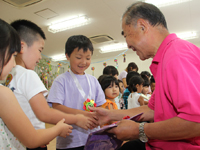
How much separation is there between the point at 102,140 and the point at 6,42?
0.77m

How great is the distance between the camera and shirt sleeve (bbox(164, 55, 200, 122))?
30.2 inches

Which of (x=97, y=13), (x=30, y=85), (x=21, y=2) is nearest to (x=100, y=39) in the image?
(x=97, y=13)

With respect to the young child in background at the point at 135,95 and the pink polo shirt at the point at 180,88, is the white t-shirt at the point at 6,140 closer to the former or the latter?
the pink polo shirt at the point at 180,88

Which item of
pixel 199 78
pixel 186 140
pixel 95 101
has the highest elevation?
pixel 199 78

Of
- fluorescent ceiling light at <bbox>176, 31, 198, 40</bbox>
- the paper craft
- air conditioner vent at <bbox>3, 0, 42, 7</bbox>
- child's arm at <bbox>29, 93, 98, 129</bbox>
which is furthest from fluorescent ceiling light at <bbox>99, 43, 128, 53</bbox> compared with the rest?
the paper craft

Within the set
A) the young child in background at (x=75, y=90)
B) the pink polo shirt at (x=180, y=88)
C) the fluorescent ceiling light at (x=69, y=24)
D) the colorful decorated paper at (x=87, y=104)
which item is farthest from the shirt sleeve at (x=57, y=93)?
the fluorescent ceiling light at (x=69, y=24)

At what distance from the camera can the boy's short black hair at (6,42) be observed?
794 mm

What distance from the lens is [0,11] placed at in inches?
172

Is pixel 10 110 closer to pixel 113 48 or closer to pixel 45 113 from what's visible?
pixel 45 113

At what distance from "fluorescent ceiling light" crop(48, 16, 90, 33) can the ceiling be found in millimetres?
160

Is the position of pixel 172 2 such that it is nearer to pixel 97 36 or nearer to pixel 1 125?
pixel 97 36

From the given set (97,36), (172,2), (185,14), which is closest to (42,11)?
(97,36)

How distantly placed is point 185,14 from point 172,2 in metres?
1.12

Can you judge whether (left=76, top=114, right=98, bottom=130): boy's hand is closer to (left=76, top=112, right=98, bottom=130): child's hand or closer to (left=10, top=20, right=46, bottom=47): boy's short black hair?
(left=76, top=112, right=98, bottom=130): child's hand
